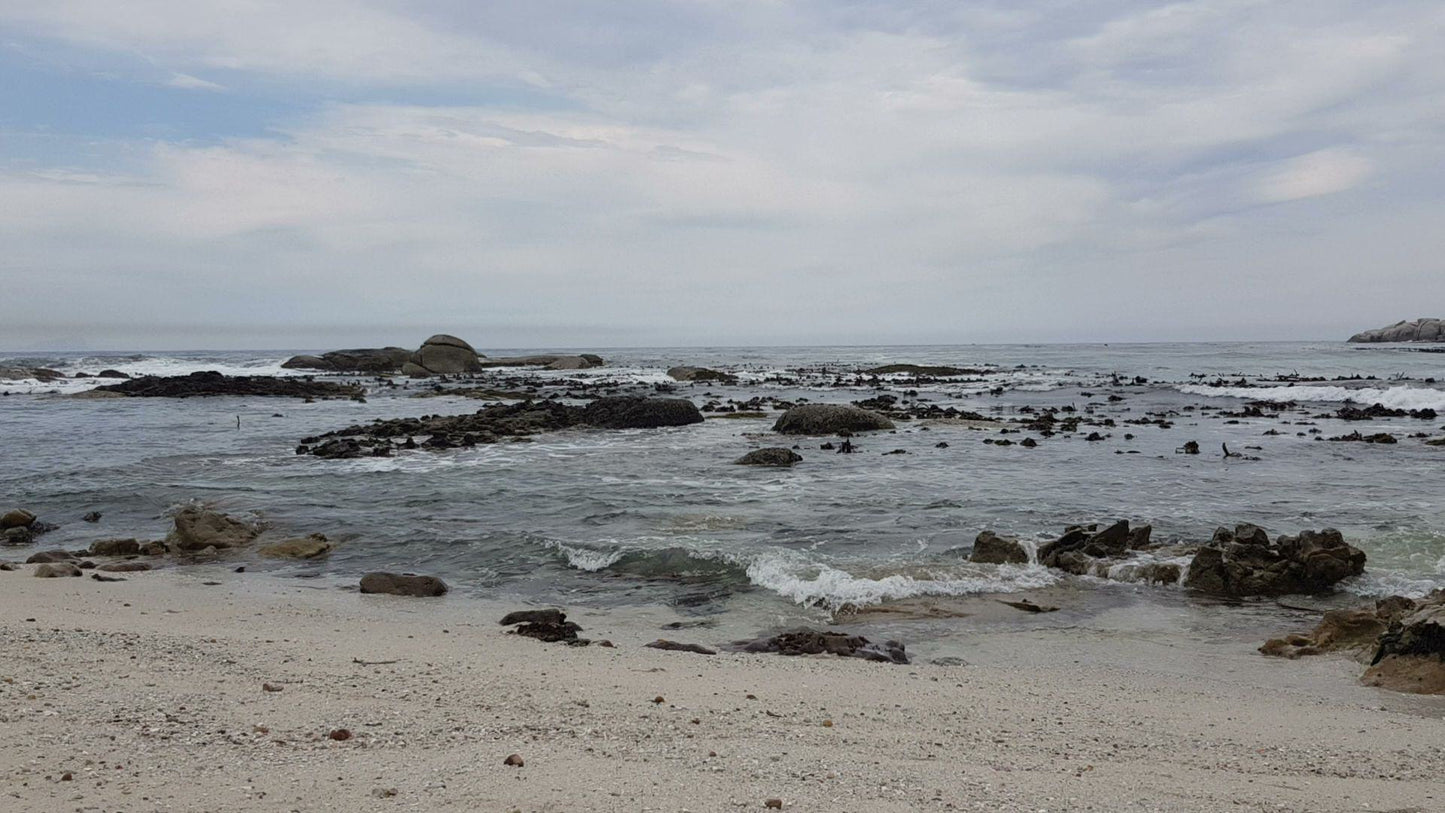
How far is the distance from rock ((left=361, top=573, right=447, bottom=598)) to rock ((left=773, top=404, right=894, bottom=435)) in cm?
1518

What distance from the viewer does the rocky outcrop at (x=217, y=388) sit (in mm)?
37344

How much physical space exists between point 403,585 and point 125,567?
333 cm

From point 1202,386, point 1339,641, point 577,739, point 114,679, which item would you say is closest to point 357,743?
point 577,739

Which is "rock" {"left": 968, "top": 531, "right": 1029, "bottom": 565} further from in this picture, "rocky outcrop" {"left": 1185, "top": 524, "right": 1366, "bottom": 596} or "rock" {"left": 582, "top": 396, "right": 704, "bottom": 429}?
"rock" {"left": 582, "top": 396, "right": 704, "bottom": 429}

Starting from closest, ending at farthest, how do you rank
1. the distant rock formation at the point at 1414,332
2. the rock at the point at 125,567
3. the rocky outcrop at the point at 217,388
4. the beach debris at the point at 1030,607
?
1. the beach debris at the point at 1030,607
2. the rock at the point at 125,567
3. the rocky outcrop at the point at 217,388
4. the distant rock formation at the point at 1414,332

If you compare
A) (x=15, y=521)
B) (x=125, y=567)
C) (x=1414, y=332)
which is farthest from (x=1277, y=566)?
(x=1414, y=332)

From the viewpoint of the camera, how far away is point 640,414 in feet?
82.5

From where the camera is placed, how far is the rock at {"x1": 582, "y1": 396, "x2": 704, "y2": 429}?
24938mm

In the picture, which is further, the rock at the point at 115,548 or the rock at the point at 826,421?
the rock at the point at 826,421

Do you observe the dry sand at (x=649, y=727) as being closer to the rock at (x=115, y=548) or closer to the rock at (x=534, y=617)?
the rock at (x=534, y=617)

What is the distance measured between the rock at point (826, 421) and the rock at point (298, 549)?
14092 millimetres

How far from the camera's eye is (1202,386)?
137 ft

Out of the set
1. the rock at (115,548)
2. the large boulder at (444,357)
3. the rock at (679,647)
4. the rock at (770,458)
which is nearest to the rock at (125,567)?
the rock at (115,548)

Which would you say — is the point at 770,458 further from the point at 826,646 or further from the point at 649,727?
the point at 649,727
